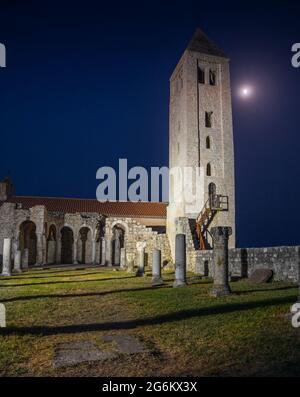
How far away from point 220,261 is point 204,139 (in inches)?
780

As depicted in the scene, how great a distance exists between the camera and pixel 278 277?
13.1 m

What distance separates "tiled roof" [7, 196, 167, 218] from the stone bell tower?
10826 mm

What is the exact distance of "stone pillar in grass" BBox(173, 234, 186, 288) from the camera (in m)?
13.4

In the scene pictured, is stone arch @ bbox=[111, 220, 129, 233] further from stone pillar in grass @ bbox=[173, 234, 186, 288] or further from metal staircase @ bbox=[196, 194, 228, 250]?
stone pillar in grass @ bbox=[173, 234, 186, 288]

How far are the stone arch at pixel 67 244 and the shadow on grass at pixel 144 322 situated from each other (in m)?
30.9

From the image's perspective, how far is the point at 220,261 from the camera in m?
11.0

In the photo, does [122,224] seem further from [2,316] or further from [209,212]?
[2,316]

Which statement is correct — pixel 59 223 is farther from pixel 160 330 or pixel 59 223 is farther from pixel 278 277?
pixel 160 330

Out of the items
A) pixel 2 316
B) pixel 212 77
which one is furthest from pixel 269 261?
pixel 212 77

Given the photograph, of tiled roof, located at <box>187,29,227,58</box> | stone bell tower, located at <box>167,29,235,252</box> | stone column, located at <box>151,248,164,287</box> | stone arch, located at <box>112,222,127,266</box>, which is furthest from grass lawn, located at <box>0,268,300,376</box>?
tiled roof, located at <box>187,29,227,58</box>

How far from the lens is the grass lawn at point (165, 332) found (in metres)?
4.34

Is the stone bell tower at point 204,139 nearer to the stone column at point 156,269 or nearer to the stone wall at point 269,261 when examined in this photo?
the stone column at point 156,269

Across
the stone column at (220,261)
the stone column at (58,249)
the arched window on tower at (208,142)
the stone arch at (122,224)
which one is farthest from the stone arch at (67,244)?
the stone column at (220,261)
